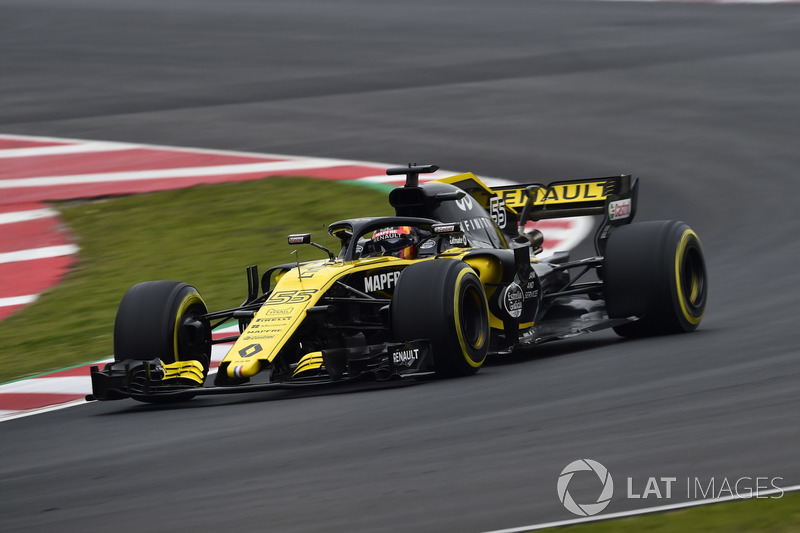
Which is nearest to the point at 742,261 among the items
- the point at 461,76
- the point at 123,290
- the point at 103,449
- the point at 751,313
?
the point at 751,313

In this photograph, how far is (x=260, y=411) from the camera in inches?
338

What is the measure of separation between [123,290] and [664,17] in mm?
17481

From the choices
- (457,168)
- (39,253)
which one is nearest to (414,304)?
(39,253)

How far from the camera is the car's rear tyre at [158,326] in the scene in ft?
30.7

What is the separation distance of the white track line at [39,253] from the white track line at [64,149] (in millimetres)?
4359

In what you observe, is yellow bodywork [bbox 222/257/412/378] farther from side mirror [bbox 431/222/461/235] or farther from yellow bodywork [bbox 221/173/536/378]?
side mirror [bbox 431/222/461/235]

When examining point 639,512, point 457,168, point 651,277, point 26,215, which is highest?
point 457,168

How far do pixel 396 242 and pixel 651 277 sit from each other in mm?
2026

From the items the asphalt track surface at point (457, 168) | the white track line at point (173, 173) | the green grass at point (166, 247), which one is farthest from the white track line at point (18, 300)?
the white track line at point (173, 173)

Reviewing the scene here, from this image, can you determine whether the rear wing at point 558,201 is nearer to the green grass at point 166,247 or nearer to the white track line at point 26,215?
the green grass at point 166,247

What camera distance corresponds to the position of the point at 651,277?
1029 centimetres

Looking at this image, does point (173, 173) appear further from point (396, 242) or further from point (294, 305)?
point (294, 305)

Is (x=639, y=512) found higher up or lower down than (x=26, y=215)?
lower down

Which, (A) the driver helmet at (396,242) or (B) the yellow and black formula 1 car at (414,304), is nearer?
(B) the yellow and black formula 1 car at (414,304)
